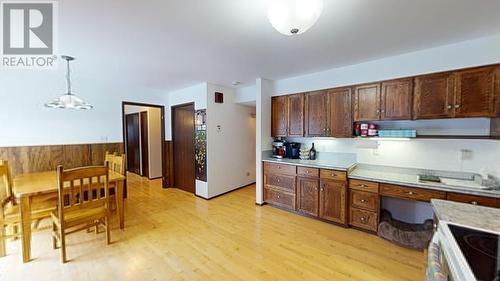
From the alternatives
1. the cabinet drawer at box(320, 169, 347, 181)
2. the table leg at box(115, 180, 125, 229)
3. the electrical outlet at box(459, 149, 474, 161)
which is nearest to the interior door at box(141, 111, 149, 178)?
the table leg at box(115, 180, 125, 229)

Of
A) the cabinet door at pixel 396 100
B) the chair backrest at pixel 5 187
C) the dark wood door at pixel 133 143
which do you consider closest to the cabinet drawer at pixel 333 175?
the cabinet door at pixel 396 100

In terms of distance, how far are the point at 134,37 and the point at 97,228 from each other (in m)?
2.50

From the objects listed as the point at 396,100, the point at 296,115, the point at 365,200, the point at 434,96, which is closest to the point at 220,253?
the point at 365,200

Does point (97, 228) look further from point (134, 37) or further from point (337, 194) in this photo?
point (337, 194)

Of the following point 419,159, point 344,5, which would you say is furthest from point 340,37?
point 419,159

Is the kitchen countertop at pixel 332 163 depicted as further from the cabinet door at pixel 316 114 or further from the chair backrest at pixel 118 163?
the chair backrest at pixel 118 163

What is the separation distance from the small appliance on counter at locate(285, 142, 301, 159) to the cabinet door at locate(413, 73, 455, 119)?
1790mm

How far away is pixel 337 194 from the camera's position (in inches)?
118

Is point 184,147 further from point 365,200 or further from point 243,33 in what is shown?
point 365,200

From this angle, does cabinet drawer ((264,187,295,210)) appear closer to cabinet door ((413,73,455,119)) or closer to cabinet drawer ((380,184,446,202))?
cabinet drawer ((380,184,446,202))

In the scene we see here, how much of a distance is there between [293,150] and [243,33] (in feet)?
7.61

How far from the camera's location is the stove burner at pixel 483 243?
1.00m

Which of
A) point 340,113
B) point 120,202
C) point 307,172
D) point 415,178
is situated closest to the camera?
point 415,178

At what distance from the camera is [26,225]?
2.22 m
